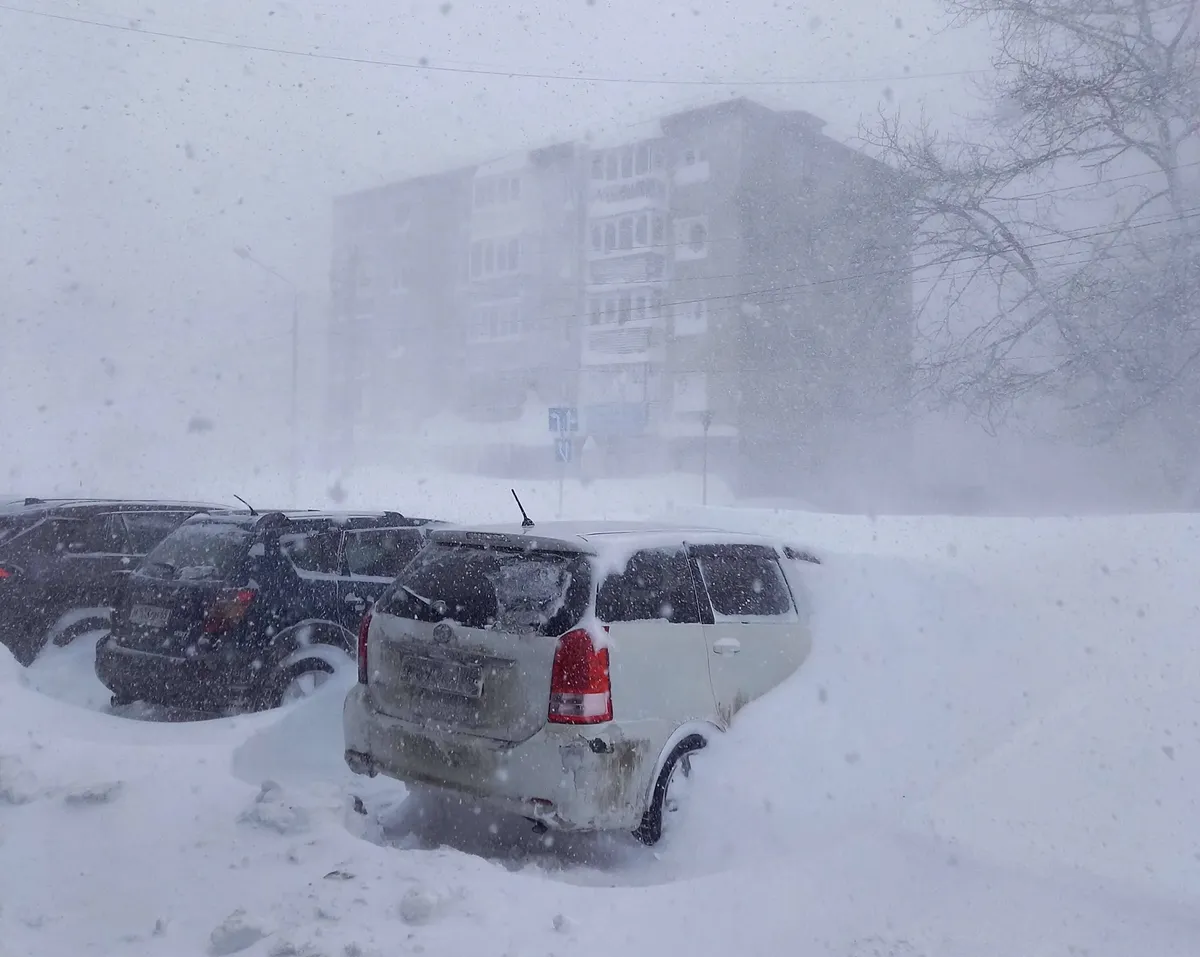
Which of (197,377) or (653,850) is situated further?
(197,377)

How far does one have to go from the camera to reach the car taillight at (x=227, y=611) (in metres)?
6.18

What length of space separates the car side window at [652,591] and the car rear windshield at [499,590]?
144 mm

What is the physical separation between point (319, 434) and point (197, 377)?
30933 millimetres

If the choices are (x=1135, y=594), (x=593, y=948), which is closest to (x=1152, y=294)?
(x=1135, y=594)

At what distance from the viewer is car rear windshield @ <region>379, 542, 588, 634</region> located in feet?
13.7

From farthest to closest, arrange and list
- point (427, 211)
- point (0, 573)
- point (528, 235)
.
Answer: point (427, 211), point (528, 235), point (0, 573)

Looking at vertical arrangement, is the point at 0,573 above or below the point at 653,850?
above

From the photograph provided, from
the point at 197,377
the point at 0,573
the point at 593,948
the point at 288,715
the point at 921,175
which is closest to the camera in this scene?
the point at 593,948

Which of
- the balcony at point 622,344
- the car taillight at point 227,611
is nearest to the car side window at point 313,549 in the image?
the car taillight at point 227,611

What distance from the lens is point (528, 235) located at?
203 feet

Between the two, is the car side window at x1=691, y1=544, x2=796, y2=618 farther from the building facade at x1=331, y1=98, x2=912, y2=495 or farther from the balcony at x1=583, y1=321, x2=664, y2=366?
the balcony at x1=583, y1=321, x2=664, y2=366

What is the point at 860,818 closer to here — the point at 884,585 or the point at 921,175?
the point at 884,585

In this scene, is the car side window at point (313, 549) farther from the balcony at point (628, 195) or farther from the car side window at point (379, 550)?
the balcony at point (628, 195)

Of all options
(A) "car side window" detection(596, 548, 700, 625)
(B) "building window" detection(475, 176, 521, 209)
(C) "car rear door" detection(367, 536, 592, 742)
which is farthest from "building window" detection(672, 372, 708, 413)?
(C) "car rear door" detection(367, 536, 592, 742)
